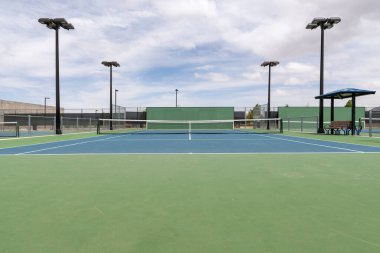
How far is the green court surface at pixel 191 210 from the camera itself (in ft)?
7.68

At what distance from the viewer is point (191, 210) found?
10.4 feet

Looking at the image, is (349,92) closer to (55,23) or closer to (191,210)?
(191,210)

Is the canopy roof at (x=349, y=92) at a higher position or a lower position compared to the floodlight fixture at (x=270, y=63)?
lower

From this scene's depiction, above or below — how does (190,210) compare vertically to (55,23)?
below

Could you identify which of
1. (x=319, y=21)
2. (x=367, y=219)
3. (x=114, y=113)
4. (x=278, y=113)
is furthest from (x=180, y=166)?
(x=278, y=113)

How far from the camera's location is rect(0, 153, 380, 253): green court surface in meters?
2.34

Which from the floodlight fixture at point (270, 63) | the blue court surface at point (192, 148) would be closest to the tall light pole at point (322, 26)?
the blue court surface at point (192, 148)

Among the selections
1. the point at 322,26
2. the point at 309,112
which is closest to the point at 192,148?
the point at 322,26

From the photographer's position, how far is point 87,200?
141 inches

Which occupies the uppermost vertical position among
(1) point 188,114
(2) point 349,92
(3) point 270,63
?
(3) point 270,63

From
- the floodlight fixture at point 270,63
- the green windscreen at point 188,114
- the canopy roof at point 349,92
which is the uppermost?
the floodlight fixture at point 270,63

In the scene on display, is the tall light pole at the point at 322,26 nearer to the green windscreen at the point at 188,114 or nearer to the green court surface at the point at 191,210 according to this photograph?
the green court surface at the point at 191,210

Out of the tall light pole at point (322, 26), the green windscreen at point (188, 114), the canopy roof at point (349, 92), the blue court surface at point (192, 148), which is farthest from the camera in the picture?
the green windscreen at point (188, 114)

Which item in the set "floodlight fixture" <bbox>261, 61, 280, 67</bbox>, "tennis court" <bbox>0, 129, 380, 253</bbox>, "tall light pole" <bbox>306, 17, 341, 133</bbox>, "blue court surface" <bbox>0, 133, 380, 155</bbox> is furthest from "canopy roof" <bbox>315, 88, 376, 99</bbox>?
"floodlight fixture" <bbox>261, 61, 280, 67</bbox>
